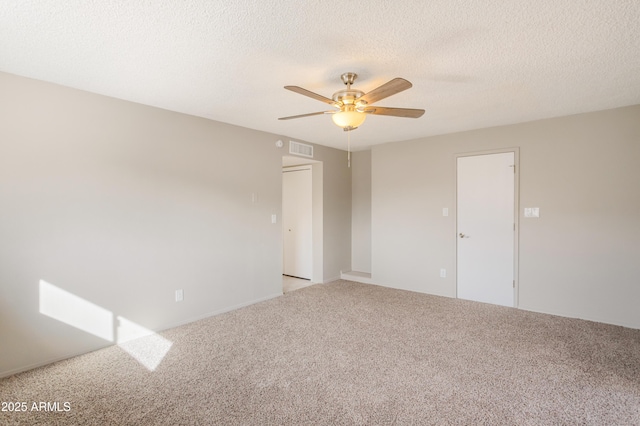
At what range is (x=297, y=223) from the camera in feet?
19.0

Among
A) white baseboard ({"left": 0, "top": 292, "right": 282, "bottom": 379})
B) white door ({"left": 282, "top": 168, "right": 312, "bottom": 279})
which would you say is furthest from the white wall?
white baseboard ({"left": 0, "top": 292, "right": 282, "bottom": 379})

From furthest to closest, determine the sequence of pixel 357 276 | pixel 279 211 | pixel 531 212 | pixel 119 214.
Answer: pixel 357 276, pixel 279 211, pixel 531 212, pixel 119 214

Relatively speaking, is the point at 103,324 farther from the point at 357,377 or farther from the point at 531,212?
the point at 531,212

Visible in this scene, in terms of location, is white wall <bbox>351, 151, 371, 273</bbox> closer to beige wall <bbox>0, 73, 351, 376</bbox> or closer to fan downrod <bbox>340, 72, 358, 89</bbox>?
beige wall <bbox>0, 73, 351, 376</bbox>

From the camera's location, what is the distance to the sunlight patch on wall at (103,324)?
2609 millimetres

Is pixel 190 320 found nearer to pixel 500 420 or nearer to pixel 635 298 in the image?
pixel 500 420

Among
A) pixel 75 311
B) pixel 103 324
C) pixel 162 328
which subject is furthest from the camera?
pixel 162 328

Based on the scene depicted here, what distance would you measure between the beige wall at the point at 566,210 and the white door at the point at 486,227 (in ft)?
0.39

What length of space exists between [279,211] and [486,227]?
2929mm

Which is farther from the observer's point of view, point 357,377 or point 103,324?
point 103,324

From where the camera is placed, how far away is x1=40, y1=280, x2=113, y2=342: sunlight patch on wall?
2598 millimetres

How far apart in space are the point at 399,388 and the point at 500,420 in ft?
2.07

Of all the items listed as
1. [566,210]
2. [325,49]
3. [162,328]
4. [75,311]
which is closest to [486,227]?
[566,210]

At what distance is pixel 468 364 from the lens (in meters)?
2.57
